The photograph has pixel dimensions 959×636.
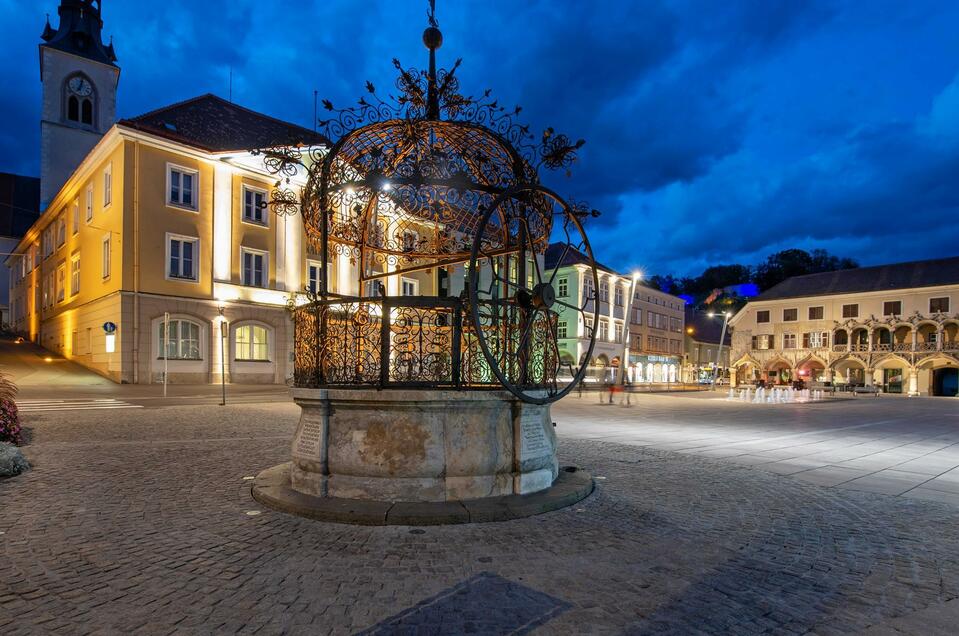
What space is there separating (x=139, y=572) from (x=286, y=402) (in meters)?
18.5

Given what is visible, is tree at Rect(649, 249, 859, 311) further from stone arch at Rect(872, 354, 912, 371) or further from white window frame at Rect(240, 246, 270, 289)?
white window frame at Rect(240, 246, 270, 289)

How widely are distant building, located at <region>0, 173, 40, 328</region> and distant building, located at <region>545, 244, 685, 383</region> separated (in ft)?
190

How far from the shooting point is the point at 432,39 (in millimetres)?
7660

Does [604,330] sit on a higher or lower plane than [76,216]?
lower

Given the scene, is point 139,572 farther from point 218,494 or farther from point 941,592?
point 941,592

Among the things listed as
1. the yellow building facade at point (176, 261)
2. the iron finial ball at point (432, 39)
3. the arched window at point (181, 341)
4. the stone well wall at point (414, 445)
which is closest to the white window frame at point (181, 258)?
the yellow building facade at point (176, 261)

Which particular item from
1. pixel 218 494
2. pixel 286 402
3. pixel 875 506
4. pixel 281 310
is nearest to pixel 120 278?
pixel 281 310

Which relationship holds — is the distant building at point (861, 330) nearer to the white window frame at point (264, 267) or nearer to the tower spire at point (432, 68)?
the white window frame at point (264, 267)

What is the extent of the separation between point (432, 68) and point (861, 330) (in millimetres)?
65885

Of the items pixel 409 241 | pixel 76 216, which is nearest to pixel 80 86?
pixel 76 216

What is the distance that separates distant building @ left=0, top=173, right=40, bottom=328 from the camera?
5931 centimetres

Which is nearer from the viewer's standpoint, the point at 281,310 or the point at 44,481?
the point at 44,481

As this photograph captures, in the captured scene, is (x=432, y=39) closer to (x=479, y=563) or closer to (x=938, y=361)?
(x=479, y=563)

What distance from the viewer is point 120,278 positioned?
27.2 meters
